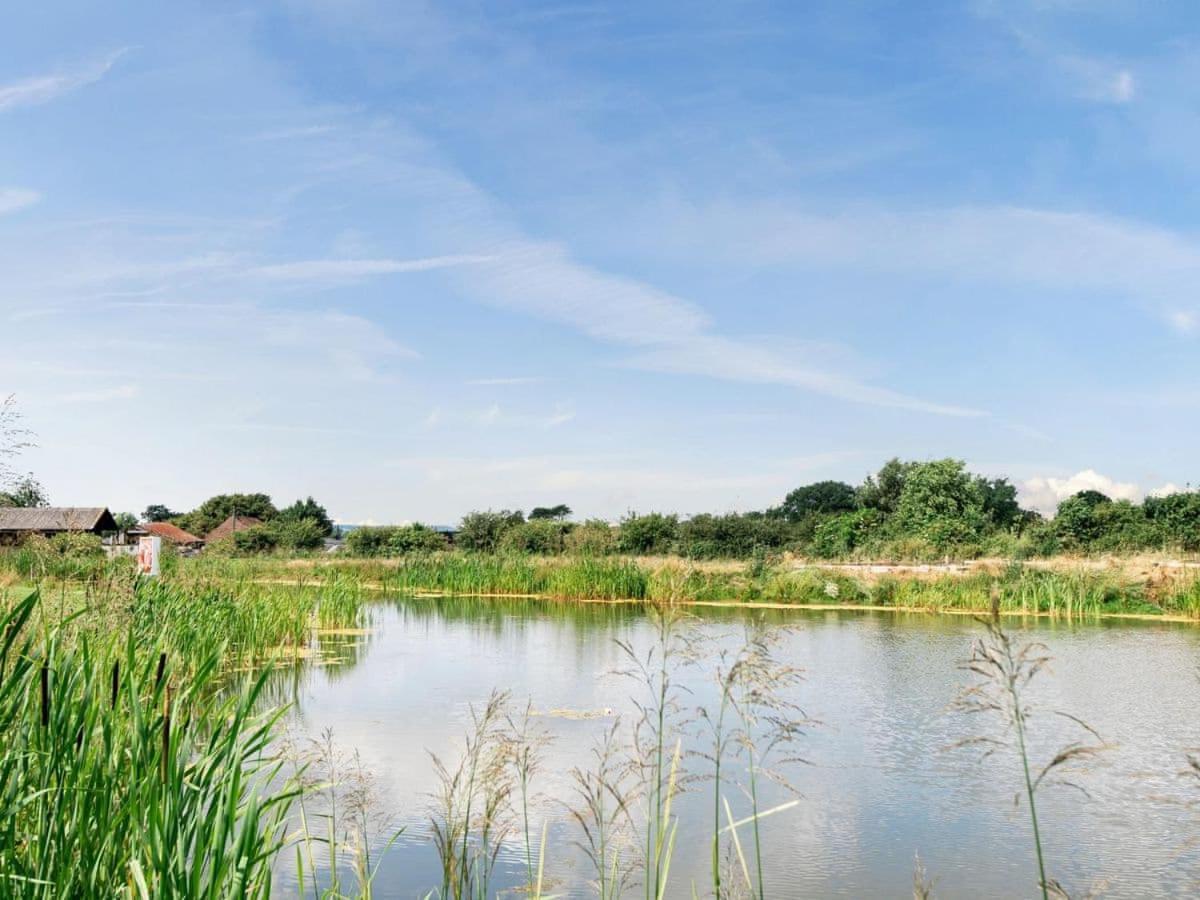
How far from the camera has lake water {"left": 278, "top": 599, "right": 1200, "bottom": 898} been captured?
4586 mm

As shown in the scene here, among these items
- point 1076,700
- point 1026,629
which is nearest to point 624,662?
point 1076,700

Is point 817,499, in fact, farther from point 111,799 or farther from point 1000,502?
point 111,799

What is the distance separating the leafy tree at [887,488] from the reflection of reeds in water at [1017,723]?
87.0 feet

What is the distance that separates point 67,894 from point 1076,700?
8932 mm

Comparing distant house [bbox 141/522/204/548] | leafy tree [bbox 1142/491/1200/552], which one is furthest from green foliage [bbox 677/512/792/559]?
distant house [bbox 141/522/204/548]

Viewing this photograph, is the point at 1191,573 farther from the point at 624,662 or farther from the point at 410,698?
the point at 410,698

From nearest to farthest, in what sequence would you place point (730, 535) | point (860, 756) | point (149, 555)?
point (860, 756) → point (149, 555) → point (730, 535)

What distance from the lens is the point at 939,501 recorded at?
32188 mm

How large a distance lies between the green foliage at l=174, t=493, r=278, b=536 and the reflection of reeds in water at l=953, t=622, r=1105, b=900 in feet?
194

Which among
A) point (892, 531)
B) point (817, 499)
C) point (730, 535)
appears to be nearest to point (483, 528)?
point (730, 535)

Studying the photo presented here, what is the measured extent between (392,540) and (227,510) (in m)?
32.4

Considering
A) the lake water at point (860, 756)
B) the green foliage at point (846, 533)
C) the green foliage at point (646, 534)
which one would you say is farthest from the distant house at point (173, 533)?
the lake water at point (860, 756)

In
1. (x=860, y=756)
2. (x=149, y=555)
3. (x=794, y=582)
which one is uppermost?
(x=149, y=555)

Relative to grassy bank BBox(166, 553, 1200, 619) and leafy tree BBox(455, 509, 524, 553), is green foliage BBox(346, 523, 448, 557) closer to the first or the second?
leafy tree BBox(455, 509, 524, 553)
